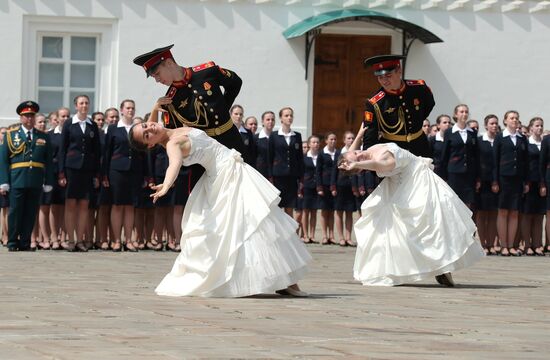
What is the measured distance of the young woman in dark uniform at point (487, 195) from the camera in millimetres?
19797

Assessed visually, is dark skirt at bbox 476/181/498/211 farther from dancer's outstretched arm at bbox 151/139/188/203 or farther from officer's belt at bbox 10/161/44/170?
dancer's outstretched arm at bbox 151/139/188/203

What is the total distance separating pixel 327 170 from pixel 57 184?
4795mm

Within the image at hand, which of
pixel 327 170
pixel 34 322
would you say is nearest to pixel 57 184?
pixel 327 170

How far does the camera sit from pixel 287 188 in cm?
2089

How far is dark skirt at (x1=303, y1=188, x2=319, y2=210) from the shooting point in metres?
22.0

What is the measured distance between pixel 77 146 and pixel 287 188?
12.2ft

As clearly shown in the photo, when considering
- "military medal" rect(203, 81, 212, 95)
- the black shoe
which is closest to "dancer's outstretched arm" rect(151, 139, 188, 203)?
"military medal" rect(203, 81, 212, 95)

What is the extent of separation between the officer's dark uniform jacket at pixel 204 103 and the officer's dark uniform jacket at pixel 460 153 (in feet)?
26.7

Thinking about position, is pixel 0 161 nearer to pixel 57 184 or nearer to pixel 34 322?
pixel 57 184

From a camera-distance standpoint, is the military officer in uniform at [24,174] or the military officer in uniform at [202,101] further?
the military officer in uniform at [24,174]

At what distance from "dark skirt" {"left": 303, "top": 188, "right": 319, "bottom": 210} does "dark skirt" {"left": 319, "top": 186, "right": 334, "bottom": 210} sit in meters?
0.13

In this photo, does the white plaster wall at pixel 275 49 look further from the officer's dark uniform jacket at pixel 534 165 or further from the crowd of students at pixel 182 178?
the officer's dark uniform jacket at pixel 534 165

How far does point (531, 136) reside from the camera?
20297 millimetres

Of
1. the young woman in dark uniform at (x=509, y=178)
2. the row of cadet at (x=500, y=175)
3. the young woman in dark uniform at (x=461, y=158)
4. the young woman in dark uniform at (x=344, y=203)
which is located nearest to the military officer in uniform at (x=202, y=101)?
the row of cadet at (x=500, y=175)
